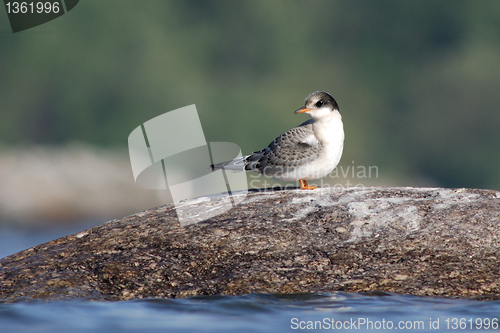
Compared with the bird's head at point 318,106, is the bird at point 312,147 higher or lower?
lower

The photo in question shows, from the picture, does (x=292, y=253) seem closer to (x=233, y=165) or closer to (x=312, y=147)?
(x=312, y=147)

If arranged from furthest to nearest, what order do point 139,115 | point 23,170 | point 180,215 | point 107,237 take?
point 139,115, point 23,170, point 180,215, point 107,237

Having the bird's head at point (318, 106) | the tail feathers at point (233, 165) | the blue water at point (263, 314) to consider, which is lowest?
the blue water at point (263, 314)

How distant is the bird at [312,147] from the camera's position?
31.7 feet

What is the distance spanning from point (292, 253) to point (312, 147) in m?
2.99

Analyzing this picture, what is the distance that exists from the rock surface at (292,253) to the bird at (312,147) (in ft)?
4.02

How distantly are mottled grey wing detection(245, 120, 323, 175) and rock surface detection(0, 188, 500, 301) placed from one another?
1.36 m

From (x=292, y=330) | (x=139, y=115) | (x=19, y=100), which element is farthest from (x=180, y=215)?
(x=19, y=100)

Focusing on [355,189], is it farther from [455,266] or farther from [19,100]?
[19,100]

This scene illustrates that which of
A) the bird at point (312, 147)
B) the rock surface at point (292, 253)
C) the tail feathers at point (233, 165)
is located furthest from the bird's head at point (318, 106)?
the rock surface at point (292, 253)

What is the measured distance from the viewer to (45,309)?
6.45m

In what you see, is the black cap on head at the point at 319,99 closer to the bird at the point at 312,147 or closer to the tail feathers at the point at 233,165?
the bird at the point at 312,147

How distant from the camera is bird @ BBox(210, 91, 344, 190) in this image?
9672 mm

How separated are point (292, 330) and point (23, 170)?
31.7 metres
